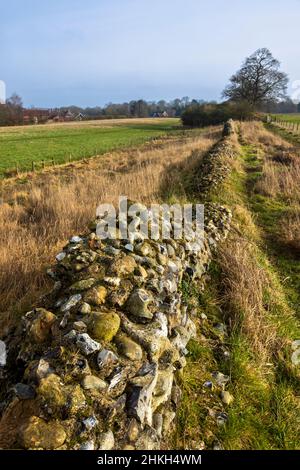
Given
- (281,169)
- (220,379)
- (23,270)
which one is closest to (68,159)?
(281,169)

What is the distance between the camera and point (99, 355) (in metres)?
2.28

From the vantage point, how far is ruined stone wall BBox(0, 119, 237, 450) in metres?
1.95

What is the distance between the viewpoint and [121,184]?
346 inches

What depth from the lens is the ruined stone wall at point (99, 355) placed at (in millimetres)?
1951

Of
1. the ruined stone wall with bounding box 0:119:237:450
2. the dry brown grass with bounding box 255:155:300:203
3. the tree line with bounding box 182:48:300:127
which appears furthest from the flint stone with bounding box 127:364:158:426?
the tree line with bounding box 182:48:300:127

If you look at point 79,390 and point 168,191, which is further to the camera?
point 168,191

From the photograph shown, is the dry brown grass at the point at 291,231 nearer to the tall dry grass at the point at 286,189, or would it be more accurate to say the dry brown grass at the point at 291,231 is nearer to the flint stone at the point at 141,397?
the tall dry grass at the point at 286,189

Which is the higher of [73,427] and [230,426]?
[73,427]

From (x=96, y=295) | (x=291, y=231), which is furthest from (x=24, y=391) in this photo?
(x=291, y=231)

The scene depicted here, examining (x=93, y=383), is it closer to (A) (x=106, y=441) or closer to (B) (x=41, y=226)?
(A) (x=106, y=441)

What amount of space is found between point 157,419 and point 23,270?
2729 millimetres

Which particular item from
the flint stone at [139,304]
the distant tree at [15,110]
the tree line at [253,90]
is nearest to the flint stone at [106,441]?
the flint stone at [139,304]

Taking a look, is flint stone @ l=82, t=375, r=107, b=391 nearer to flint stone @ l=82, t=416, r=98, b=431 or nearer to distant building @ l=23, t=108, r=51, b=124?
flint stone @ l=82, t=416, r=98, b=431
